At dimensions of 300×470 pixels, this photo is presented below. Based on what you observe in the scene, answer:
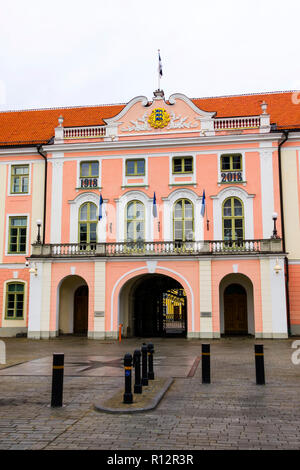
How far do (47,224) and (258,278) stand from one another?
42.3 ft

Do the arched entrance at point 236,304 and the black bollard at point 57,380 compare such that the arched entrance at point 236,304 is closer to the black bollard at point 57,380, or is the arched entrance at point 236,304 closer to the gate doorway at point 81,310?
the gate doorway at point 81,310

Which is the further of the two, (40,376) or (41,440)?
(40,376)

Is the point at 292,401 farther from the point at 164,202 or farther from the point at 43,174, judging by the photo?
the point at 43,174

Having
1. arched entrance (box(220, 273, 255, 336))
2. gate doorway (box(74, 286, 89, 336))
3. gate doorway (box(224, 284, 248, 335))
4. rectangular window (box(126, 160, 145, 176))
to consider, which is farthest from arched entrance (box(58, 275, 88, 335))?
gate doorway (box(224, 284, 248, 335))

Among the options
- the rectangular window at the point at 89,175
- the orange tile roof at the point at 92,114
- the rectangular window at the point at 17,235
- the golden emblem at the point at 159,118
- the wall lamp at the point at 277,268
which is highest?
the orange tile roof at the point at 92,114

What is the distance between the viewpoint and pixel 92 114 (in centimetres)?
3478

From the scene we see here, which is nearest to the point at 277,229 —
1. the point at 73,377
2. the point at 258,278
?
the point at 258,278

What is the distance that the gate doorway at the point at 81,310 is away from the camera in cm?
2938

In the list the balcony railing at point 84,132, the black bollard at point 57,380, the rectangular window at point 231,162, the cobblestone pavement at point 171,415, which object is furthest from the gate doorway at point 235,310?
the black bollard at point 57,380

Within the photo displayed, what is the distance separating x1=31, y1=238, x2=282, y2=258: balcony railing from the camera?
82.7 ft

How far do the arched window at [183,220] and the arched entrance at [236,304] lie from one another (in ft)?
11.2

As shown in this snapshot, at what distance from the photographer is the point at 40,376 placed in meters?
12.6

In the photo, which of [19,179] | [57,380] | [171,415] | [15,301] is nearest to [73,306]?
[15,301]

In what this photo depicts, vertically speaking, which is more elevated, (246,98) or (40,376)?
(246,98)
